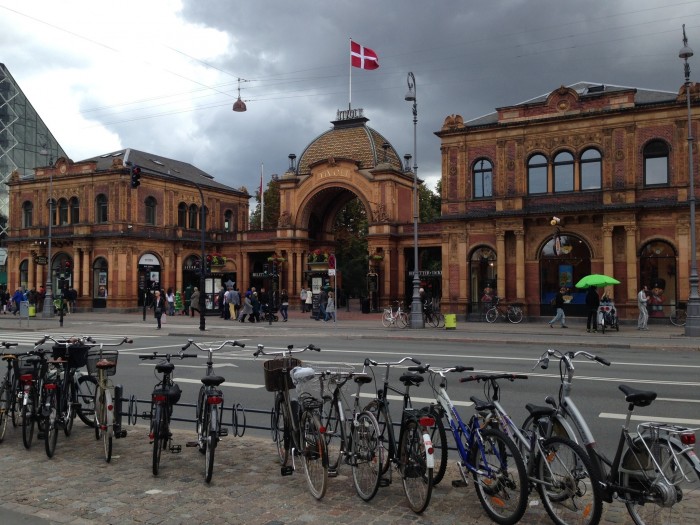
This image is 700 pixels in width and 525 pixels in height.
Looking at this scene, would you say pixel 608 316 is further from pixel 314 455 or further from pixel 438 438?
pixel 314 455

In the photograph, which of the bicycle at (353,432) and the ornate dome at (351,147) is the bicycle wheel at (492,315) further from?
the bicycle at (353,432)

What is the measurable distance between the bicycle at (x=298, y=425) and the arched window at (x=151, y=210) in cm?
4961

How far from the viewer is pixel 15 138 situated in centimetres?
7675

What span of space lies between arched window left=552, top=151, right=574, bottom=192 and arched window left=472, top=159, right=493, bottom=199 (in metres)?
3.41

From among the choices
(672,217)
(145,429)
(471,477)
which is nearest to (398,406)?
(145,429)

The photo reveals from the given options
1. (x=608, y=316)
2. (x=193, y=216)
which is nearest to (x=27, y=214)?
(x=193, y=216)

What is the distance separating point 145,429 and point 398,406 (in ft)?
12.1

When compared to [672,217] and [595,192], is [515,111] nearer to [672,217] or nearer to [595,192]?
[595,192]

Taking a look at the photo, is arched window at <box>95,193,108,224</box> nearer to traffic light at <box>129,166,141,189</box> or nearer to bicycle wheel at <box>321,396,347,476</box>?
traffic light at <box>129,166,141,189</box>

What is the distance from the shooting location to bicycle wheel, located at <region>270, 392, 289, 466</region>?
6566 millimetres

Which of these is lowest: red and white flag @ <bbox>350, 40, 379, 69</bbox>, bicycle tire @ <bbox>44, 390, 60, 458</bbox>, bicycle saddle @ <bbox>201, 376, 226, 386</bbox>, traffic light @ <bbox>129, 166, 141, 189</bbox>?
bicycle tire @ <bbox>44, 390, 60, 458</bbox>

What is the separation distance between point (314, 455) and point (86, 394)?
3.73 metres

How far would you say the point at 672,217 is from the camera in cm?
3139

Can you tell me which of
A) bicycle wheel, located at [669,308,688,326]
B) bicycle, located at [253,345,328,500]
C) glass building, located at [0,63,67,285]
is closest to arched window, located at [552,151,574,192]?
bicycle wheel, located at [669,308,688,326]
